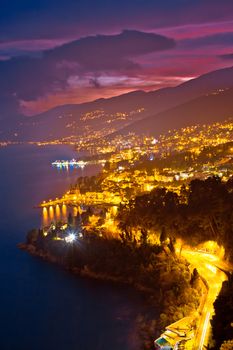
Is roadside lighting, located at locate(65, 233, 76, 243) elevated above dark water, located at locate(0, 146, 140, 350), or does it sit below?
above

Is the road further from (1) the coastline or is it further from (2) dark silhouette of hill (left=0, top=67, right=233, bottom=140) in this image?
(2) dark silhouette of hill (left=0, top=67, right=233, bottom=140)

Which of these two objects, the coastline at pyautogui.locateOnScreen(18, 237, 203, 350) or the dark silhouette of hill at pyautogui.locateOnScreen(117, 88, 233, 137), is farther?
the dark silhouette of hill at pyautogui.locateOnScreen(117, 88, 233, 137)

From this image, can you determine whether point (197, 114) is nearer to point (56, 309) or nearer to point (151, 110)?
point (151, 110)

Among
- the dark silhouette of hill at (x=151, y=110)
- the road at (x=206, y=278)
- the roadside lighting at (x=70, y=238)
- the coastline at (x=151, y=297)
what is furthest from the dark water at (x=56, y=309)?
the dark silhouette of hill at (x=151, y=110)

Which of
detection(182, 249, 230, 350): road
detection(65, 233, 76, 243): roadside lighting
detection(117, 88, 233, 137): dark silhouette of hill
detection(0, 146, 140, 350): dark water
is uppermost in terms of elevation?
detection(117, 88, 233, 137): dark silhouette of hill

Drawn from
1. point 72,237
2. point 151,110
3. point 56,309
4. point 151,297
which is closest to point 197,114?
point 151,110

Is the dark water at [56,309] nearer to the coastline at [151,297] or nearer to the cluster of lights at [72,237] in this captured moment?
the coastline at [151,297]

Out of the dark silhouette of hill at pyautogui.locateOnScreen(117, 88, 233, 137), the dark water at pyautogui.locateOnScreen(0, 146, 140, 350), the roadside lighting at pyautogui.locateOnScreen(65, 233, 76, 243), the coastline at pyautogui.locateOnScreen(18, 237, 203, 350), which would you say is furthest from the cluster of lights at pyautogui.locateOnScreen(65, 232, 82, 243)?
the dark silhouette of hill at pyautogui.locateOnScreen(117, 88, 233, 137)

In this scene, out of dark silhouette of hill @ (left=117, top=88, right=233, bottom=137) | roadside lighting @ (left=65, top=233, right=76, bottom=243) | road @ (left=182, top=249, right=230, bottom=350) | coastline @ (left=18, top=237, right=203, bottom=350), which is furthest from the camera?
dark silhouette of hill @ (left=117, top=88, right=233, bottom=137)

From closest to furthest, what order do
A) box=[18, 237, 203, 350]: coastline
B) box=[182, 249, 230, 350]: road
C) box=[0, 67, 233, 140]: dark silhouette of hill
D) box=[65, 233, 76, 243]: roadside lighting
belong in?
1. box=[182, 249, 230, 350]: road
2. box=[18, 237, 203, 350]: coastline
3. box=[65, 233, 76, 243]: roadside lighting
4. box=[0, 67, 233, 140]: dark silhouette of hill
